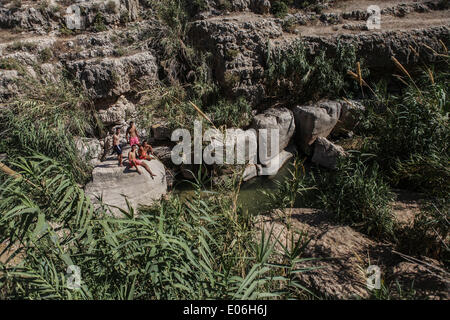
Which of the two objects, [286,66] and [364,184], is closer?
[364,184]

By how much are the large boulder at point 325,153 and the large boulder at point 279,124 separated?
816 mm

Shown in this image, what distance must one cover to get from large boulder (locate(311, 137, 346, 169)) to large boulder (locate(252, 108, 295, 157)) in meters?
0.82

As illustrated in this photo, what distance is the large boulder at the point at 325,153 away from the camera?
20.2 ft

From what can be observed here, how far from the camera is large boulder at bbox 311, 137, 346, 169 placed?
242 inches

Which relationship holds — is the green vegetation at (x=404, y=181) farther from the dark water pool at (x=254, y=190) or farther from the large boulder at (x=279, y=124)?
the large boulder at (x=279, y=124)

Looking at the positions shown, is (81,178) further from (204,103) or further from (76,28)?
(76,28)

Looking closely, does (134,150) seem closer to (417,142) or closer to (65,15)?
(417,142)

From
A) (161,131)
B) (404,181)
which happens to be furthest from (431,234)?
(161,131)

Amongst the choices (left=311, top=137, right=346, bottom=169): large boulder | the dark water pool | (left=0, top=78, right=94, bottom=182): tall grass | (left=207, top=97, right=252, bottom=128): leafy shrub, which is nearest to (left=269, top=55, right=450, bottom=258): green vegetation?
the dark water pool

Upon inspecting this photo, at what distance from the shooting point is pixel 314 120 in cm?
658

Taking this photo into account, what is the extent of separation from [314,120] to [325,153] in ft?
3.18
